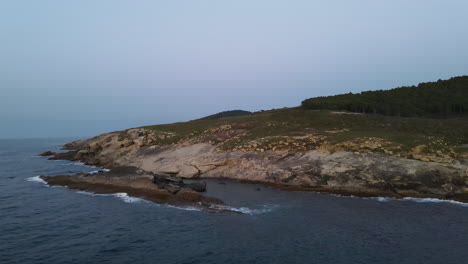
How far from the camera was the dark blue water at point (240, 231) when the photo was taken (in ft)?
72.8

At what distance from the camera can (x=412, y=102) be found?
91.0 metres

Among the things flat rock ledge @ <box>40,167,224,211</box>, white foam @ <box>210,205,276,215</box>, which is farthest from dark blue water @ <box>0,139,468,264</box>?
flat rock ledge @ <box>40,167,224,211</box>

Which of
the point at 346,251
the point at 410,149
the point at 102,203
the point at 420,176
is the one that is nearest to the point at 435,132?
the point at 410,149

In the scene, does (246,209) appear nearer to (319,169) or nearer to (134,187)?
(319,169)

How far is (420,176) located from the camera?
130ft

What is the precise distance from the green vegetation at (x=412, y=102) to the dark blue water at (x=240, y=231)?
59.1m

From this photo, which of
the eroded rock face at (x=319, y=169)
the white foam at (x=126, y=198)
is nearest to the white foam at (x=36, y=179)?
the eroded rock face at (x=319, y=169)

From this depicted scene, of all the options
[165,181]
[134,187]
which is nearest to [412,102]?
[165,181]

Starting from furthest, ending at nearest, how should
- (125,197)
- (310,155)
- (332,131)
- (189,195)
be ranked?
(332,131) → (310,155) → (125,197) → (189,195)

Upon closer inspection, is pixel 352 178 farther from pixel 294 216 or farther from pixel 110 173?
pixel 110 173

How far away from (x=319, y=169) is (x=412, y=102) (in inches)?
2514

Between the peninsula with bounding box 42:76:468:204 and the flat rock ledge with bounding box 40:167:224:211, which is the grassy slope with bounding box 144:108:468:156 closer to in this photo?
the peninsula with bounding box 42:76:468:204

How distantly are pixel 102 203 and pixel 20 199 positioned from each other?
13.8 metres

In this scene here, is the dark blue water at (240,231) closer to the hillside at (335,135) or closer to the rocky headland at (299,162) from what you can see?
the rocky headland at (299,162)
